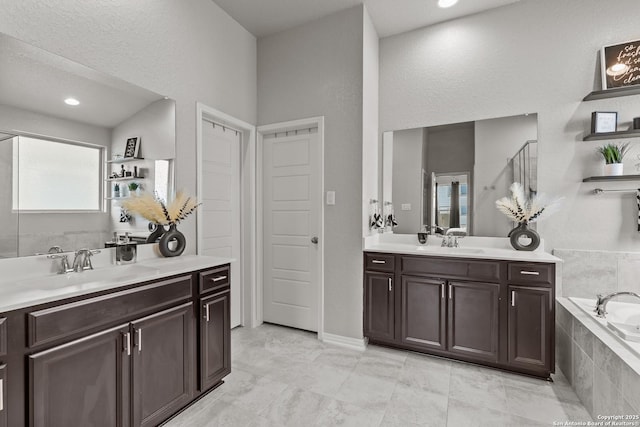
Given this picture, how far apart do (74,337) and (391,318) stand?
2280 millimetres

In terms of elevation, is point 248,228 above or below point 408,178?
below

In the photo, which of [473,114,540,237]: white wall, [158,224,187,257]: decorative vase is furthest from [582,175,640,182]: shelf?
[158,224,187,257]: decorative vase

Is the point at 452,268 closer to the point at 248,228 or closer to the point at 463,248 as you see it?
the point at 463,248

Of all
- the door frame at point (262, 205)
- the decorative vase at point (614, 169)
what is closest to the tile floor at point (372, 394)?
the door frame at point (262, 205)

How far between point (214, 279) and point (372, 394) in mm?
1366

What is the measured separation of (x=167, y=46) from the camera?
236 cm

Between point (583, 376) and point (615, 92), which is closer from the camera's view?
point (583, 376)

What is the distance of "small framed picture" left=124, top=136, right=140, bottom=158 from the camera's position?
2.12 metres

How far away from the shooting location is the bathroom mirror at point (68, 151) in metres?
1.62

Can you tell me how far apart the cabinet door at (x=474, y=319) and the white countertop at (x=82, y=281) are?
76.2 inches

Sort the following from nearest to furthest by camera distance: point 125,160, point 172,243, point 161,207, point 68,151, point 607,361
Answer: point 607,361, point 68,151, point 125,160, point 161,207, point 172,243

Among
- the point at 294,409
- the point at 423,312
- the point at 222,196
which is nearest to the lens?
the point at 294,409

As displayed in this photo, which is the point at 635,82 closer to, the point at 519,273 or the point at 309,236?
the point at 519,273

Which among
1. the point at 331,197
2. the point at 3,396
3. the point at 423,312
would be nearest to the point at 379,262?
the point at 423,312
